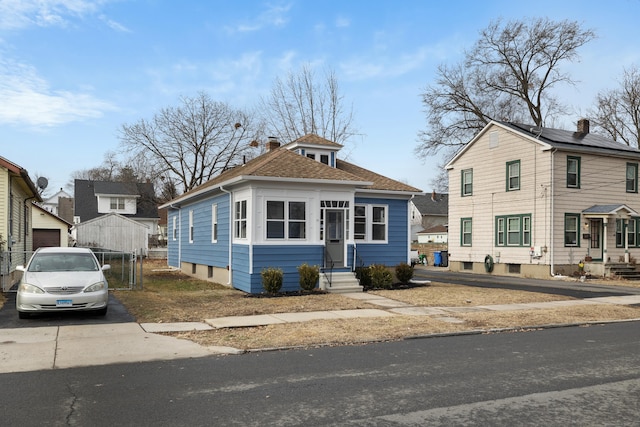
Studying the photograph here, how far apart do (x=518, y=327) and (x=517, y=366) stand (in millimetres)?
3755

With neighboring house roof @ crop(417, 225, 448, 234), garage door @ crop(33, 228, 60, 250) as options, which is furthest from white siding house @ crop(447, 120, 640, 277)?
neighboring house roof @ crop(417, 225, 448, 234)

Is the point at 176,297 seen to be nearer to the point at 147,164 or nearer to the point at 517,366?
the point at 517,366

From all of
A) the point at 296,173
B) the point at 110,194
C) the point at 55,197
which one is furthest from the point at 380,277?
the point at 55,197

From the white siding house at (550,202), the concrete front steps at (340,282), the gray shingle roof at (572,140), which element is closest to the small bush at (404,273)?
the concrete front steps at (340,282)

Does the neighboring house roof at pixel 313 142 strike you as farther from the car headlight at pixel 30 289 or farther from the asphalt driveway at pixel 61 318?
the car headlight at pixel 30 289

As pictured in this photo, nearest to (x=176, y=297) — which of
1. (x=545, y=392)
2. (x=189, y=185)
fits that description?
(x=545, y=392)

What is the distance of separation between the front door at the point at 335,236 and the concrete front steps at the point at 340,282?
634 millimetres

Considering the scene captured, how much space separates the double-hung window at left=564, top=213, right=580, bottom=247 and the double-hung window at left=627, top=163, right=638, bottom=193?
4149 millimetres

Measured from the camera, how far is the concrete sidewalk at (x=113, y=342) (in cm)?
779

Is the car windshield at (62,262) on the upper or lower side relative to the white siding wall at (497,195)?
lower

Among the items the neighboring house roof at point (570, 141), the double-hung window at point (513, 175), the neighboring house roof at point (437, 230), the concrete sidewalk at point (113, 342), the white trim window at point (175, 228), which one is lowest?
the concrete sidewalk at point (113, 342)

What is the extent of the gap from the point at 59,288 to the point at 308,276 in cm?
727

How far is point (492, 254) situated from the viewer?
27969 millimetres

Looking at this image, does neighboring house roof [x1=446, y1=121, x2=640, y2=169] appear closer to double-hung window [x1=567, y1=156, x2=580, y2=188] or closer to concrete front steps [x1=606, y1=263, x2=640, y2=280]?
double-hung window [x1=567, y1=156, x2=580, y2=188]
